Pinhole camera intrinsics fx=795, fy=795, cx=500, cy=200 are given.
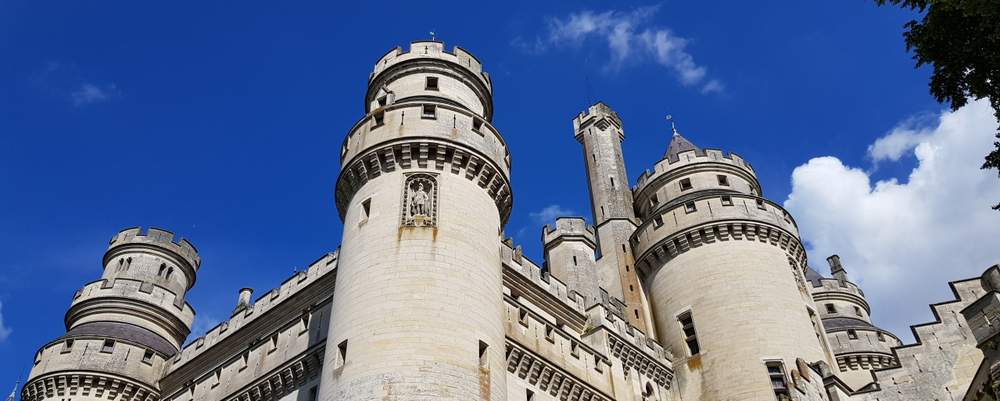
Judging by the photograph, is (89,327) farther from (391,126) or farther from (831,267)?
(831,267)

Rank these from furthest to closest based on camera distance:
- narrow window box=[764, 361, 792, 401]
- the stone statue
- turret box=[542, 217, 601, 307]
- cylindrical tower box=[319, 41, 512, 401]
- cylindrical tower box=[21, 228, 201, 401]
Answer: turret box=[542, 217, 601, 307], cylindrical tower box=[21, 228, 201, 401], narrow window box=[764, 361, 792, 401], the stone statue, cylindrical tower box=[319, 41, 512, 401]

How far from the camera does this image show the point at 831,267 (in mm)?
49875

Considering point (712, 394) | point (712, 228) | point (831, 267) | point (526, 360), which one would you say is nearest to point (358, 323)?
point (526, 360)

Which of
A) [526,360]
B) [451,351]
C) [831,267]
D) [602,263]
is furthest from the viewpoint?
[831,267]

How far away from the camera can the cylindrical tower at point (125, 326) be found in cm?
3036

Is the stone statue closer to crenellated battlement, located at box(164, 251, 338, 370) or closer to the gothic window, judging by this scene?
the gothic window

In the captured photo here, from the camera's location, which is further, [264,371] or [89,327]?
[89,327]

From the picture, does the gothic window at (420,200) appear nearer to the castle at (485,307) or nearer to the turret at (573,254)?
the castle at (485,307)

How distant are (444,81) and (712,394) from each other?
15.2 meters

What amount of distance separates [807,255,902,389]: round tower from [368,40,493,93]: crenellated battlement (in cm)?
1997

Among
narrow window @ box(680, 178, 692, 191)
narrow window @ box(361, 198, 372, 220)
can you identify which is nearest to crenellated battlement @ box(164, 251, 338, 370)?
narrow window @ box(361, 198, 372, 220)

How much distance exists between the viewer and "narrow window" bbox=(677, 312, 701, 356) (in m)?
31.4

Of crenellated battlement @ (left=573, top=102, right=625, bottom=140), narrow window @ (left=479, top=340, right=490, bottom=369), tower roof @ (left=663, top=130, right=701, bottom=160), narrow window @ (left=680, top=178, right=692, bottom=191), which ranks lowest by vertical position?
narrow window @ (left=479, top=340, right=490, bottom=369)

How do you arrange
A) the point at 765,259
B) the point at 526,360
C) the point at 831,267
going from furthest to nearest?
the point at 831,267 < the point at 765,259 < the point at 526,360
